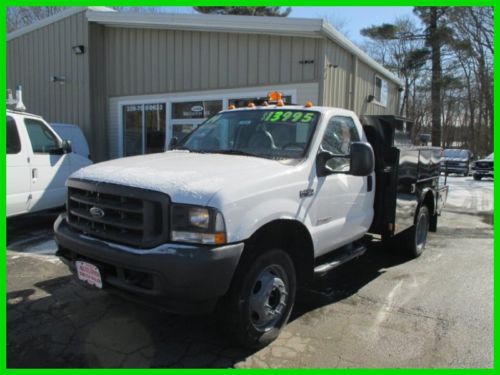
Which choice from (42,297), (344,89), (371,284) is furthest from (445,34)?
(42,297)

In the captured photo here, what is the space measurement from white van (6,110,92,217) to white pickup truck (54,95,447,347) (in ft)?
10.5

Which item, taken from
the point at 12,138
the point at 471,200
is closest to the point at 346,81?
the point at 471,200

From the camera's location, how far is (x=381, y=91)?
14.1m

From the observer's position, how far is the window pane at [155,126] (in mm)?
12164

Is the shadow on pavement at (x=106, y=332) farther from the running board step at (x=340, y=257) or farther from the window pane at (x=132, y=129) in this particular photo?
the window pane at (x=132, y=129)

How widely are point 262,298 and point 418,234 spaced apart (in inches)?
142

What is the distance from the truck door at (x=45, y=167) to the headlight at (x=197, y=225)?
188 inches

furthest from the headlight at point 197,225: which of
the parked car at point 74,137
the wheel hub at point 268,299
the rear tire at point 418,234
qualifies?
the parked car at point 74,137

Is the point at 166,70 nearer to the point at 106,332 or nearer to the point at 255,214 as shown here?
the point at 106,332

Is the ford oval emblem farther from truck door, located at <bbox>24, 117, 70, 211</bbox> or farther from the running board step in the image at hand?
truck door, located at <bbox>24, 117, 70, 211</bbox>

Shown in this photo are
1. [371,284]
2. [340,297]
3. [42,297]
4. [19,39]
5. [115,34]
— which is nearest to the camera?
[42,297]

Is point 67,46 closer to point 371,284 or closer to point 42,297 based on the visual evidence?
point 42,297

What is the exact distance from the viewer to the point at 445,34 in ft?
90.4

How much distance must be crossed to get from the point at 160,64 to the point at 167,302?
10.1m
